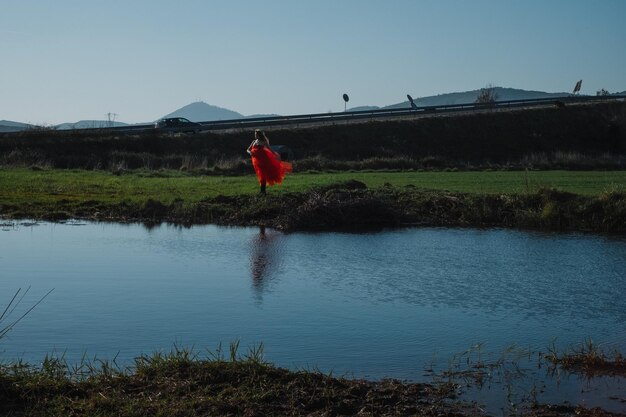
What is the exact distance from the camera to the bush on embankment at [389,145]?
48.8m

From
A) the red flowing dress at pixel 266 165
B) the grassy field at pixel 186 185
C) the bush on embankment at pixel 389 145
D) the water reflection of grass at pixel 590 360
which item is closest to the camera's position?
the water reflection of grass at pixel 590 360

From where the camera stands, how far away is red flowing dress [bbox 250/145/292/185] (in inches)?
1109

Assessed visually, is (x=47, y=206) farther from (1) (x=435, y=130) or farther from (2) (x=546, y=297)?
(1) (x=435, y=130)

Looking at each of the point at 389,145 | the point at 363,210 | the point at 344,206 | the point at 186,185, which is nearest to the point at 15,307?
the point at 344,206

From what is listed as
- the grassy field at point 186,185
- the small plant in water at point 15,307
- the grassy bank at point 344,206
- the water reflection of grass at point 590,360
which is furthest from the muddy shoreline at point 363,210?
the water reflection of grass at point 590,360

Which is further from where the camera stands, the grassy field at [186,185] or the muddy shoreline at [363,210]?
the grassy field at [186,185]

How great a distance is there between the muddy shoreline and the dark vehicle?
36308 millimetres

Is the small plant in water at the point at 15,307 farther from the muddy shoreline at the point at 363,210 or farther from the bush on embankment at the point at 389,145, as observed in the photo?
the bush on embankment at the point at 389,145

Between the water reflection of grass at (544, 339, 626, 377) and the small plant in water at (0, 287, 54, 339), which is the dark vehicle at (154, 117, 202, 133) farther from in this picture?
the water reflection of grass at (544, 339, 626, 377)

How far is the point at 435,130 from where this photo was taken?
242 ft

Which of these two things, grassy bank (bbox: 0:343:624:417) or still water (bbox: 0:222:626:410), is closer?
grassy bank (bbox: 0:343:624:417)

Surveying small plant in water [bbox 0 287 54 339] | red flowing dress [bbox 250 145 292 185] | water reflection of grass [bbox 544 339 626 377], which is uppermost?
red flowing dress [bbox 250 145 292 185]

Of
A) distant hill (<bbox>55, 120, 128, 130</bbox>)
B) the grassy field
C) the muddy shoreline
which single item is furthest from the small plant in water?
distant hill (<bbox>55, 120, 128, 130</bbox>)

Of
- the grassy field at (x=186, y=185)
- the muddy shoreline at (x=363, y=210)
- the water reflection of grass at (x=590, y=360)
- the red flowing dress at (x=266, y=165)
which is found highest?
the red flowing dress at (x=266, y=165)
